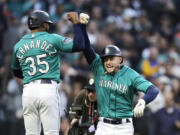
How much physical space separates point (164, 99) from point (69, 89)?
2606mm

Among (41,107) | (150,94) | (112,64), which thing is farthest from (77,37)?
(150,94)

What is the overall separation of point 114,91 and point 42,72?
1.06 meters

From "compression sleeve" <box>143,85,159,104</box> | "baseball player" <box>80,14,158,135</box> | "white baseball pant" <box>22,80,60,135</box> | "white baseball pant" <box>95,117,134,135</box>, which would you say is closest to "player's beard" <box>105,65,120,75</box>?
"baseball player" <box>80,14,158,135</box>

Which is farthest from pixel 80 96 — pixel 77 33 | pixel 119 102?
pixel 77 33

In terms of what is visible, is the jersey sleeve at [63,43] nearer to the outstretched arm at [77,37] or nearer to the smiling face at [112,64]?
the outstretched arm at [77,37]

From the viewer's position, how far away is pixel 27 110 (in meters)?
6.51

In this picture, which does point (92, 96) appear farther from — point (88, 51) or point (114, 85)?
point (88, 51)

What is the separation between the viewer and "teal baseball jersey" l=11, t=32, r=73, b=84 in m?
6.49

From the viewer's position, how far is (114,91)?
6.84m

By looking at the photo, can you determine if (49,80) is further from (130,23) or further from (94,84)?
(130,23)

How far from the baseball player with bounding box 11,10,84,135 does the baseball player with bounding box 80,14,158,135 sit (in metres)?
0.45

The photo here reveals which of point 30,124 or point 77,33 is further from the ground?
point 77,33

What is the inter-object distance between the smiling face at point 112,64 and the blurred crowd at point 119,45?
11.5 ft

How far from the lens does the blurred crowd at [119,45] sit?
11.2 m
